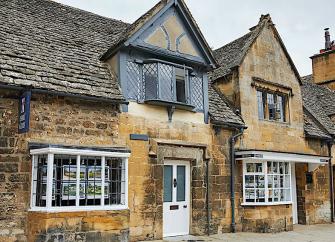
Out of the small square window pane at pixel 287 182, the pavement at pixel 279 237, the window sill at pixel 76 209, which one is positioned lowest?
the pavement at pixel 279 237

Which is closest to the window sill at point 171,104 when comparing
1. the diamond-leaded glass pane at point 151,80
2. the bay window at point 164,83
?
the bay window at point 164,83

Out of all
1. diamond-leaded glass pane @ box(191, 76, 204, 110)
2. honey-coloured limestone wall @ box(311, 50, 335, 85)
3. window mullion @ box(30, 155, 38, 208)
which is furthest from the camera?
honey-coloured limestone wall @ box(311, 50, 335, 85)

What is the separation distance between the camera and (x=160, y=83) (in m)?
12.1

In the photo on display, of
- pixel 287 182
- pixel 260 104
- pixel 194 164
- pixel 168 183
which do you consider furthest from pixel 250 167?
pixel 168 183

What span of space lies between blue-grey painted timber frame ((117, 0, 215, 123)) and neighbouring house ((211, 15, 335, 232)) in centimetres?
193

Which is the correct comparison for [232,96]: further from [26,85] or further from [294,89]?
[26,85]

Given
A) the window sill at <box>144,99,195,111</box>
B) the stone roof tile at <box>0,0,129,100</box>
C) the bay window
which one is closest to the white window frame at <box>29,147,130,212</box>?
the stone roof tile at <box>0,0,129,100</box>

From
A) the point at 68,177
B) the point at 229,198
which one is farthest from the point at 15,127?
the point at 229,198

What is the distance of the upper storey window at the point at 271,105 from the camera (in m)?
15.7

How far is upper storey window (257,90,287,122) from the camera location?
15.7m

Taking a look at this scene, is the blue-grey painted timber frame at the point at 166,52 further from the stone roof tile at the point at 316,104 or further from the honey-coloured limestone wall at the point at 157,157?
the stone roof tile at the point at 316,104

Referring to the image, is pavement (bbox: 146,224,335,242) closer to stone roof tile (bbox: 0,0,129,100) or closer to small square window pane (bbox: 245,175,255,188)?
small square window pane (bbox: 245,175,255,188)

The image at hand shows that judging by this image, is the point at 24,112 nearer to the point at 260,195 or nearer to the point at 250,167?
the point at 250,167

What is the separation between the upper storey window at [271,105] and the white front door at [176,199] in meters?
4.64
